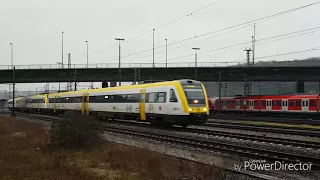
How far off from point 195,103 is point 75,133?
9.09 m

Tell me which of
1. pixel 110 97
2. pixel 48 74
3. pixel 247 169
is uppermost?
pixel 48 74

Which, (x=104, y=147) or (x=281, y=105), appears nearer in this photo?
(x=104, y=147)

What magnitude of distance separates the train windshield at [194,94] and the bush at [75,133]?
7.90 meters

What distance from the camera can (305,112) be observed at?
127ft

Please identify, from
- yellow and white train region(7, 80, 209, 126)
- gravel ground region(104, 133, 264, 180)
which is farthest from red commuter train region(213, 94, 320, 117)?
gravel ground region(104, 133, 264, 180)

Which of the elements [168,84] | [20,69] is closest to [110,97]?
[168,84]

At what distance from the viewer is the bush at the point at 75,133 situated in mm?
13500

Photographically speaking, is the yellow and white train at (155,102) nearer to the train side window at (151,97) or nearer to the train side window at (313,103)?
the train side window at (151,97)

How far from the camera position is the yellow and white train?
2073 cm

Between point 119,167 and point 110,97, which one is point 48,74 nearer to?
point 110,97

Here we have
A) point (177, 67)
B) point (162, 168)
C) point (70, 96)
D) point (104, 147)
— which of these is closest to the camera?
point (162, 168)

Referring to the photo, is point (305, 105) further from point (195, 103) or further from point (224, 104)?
point (195, 103)

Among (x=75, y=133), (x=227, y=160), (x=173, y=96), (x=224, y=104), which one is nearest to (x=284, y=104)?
(x=224, y=104)

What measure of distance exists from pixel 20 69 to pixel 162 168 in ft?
177
